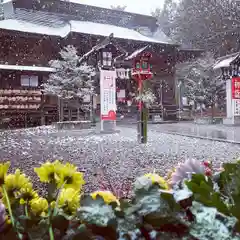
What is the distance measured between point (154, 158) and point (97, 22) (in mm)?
11918

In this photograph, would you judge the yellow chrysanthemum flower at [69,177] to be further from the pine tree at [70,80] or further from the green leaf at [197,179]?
the pine tree at [70,80]

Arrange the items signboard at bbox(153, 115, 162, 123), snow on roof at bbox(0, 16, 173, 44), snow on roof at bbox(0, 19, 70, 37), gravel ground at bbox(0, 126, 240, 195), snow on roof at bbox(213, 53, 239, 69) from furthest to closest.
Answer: signboard at bbox(153, 115, 162, 123) < snow on roof at bbox(0, 16, 173, 44) < snow on roof at bbox(0, 19, 70, 37) < snow on roof at bbox(213, 53, 239, 69) < gravel ground at bbox(0, 126, 240, 195)

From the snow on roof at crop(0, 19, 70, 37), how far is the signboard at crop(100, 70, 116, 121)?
172 inches

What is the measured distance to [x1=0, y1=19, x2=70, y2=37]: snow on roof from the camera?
35.7 feet

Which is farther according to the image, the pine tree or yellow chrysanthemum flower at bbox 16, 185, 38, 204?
the pine tree

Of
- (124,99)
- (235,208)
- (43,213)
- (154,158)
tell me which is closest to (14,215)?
(43,213)

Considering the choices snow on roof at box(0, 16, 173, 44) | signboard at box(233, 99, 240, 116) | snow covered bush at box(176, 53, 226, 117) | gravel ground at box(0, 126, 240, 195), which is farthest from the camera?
snow covered bush at box(176, 53, 226, 117)

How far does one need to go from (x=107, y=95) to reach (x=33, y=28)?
5683mm

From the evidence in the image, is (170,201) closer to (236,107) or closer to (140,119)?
(140,119)

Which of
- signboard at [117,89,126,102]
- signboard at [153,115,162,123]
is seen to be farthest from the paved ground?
signboard at [117,89,126,102]

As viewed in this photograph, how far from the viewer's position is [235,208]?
48 cm

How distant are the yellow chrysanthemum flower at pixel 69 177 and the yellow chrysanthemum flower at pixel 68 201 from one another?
12mm

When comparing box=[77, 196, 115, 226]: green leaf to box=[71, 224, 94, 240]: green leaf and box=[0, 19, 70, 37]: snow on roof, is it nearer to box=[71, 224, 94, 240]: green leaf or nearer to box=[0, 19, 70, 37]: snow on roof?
box=[71, 224, 94, 240]: green leaf

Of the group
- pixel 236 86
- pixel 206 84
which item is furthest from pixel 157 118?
pixel 236 86
